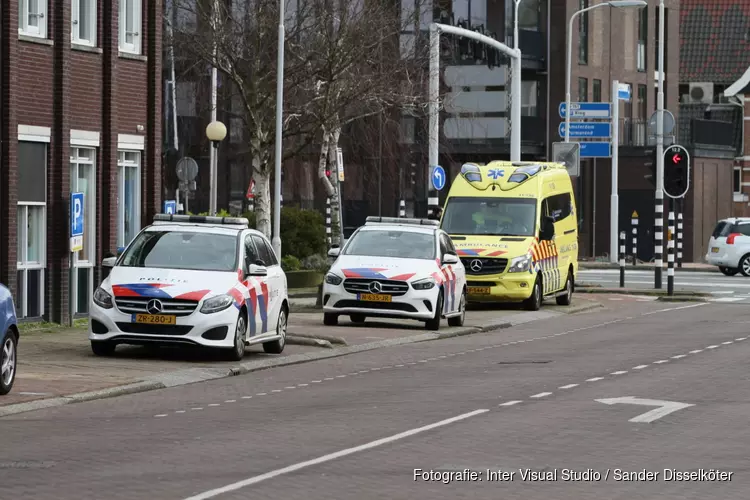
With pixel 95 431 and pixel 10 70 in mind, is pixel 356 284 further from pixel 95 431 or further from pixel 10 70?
pixel 95 431

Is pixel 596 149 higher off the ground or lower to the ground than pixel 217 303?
higher

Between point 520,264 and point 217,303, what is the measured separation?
13656 millimetres

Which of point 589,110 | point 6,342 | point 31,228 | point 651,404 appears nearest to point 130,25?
point 31,228

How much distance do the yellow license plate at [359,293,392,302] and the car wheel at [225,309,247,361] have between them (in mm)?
6019

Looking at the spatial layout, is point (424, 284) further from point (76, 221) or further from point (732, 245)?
point (732, 245)

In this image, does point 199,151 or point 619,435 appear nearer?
point 619,435

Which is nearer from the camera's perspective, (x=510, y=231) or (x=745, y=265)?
(x=510, y=231)

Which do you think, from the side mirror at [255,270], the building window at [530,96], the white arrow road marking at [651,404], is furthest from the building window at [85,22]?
the building window at [530,96]

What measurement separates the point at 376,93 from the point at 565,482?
1124 inches

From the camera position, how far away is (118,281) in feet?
70.6

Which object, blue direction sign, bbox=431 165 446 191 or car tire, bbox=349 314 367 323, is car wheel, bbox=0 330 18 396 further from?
blue direction sign, bbox=431 165 446 191

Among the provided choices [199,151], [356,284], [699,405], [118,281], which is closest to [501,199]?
[356,284]

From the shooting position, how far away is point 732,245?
5244 centimetres

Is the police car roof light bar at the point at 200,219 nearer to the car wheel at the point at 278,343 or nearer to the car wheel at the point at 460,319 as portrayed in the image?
the car wheel at the point at 278,343
